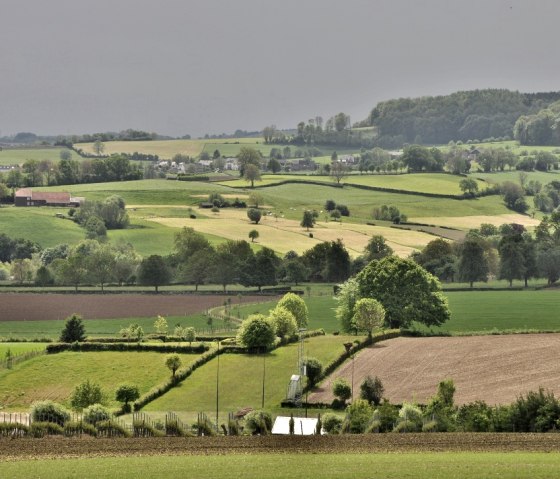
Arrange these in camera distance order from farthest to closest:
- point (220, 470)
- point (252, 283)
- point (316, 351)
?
point (252, 283), point (316, 351), point (220, 470)

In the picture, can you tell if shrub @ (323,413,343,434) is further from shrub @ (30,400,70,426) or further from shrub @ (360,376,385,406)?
shrub @ (30,400,70,426)

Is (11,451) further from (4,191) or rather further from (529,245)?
(4,191)

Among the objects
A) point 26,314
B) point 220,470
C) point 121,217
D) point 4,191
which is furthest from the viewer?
point 4,191

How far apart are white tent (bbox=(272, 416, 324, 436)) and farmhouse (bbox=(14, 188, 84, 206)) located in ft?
438

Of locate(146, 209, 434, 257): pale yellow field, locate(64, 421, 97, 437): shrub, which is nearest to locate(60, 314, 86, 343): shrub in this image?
locate(64, 421, 97, 437): shrub

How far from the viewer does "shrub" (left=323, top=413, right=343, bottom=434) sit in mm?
55594

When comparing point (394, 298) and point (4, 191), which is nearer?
point (394, 298)

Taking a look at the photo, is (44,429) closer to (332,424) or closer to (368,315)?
(332,424)

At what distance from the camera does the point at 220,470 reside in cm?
4278

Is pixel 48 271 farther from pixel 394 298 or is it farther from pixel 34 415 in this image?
pixel 34 415

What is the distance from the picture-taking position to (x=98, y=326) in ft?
359

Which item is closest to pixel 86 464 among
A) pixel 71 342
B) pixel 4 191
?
pixel 71 342

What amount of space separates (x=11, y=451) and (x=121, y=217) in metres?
132

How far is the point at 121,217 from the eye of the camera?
581ft
